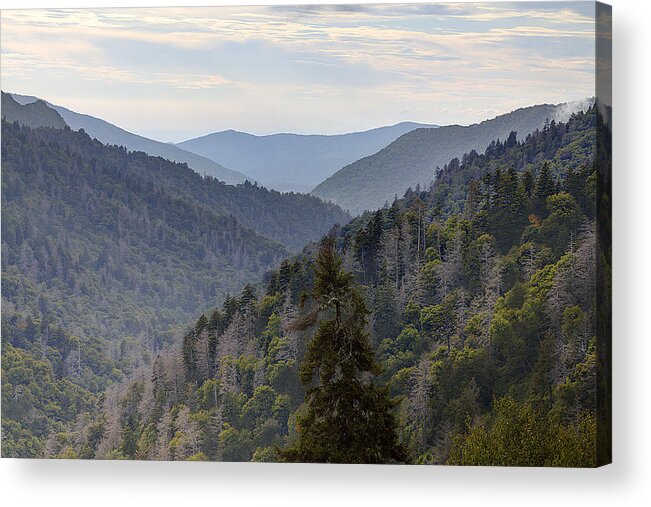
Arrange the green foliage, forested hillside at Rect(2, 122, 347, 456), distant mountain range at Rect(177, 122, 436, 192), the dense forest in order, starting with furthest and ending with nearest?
forested hillside at Rect(2, 122, 347, 456) → distant mountain range at Rect(177, 122, 436, 192) → the dense forest → the green foliage

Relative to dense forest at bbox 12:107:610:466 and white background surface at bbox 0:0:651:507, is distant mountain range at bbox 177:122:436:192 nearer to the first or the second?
dense forest at bbox 12:107:610:466

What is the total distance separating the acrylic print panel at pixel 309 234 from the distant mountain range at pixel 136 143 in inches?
0.8

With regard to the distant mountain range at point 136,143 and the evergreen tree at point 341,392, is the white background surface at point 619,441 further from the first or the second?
the distant mountain range at point 136,143

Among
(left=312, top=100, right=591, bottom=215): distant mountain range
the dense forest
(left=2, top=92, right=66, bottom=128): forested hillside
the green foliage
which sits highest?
(left=2, top=92, right=66, bottom=128): forested hillside

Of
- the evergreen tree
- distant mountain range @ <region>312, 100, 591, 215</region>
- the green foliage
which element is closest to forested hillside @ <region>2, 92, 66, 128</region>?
distant mountain range @ <region>312, 100, 591, 215</region>

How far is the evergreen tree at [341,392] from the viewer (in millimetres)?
13039

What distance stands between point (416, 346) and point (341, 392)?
77cm

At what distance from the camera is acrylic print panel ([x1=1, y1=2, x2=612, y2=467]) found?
12.7 metres

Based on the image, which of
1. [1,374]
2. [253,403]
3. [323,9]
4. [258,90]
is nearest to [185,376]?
[253,403]

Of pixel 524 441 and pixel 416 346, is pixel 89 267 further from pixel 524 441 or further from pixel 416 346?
pixel 524 441

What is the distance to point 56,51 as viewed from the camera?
44.5 ft

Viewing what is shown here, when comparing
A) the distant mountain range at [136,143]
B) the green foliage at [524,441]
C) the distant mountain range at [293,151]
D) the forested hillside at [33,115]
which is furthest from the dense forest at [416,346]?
the forested hillside at [33,115]

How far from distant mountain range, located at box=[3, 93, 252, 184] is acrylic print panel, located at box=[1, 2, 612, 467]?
0.02 metres

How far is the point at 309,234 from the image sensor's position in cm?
1347
